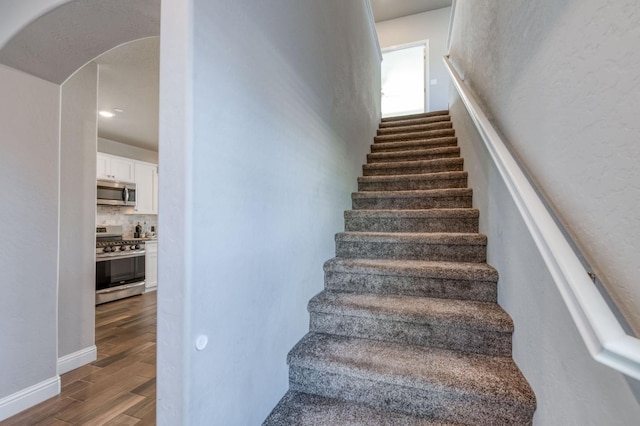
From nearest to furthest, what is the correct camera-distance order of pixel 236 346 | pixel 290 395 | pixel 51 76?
pixel 236 346 → pixel 290 395 → pixel 51 76

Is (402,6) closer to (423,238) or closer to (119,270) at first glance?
(423,238)

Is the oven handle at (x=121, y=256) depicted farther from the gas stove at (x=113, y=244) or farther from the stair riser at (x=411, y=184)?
the stair riser at (x=411, y=184)

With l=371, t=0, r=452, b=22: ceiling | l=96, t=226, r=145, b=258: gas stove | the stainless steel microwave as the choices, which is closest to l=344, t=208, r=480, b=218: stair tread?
l=96, t=226, r=145, b=258: gas stove

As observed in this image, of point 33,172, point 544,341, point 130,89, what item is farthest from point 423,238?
point 130,89

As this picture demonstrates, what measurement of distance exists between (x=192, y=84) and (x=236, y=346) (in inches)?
34.7

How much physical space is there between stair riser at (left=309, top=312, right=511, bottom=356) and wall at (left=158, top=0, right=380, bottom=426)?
0.16m

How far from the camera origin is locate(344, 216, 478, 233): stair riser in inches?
76.9

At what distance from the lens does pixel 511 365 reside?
1.23m

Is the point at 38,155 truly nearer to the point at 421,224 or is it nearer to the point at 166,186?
the point at 166,186

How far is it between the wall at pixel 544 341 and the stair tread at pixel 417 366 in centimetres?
8

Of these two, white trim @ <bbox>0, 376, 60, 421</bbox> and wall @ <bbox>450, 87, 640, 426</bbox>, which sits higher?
wall @ <bbox>450, 87, 640, 426</bbox>

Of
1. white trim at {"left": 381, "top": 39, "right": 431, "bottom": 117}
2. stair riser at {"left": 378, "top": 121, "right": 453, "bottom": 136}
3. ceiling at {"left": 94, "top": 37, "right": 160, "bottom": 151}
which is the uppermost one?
white trim at {"left": 381, "top": 39, "right": 431, "bottom": 117}

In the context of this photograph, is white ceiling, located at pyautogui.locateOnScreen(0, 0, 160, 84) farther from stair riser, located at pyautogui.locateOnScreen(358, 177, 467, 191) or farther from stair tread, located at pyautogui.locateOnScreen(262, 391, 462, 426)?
stair riser, located at pyautogui.locateOnScreen(358, 177, 467, 191)

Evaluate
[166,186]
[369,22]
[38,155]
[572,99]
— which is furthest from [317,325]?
[369,22]
